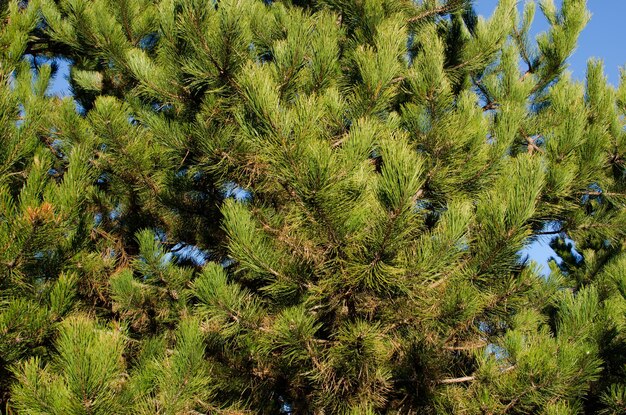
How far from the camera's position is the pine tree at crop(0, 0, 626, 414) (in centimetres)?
215

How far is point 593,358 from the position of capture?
2664 mm

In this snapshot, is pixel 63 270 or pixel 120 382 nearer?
pixel 120 382

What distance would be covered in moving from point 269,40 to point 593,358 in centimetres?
248

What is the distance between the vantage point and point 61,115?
370cm

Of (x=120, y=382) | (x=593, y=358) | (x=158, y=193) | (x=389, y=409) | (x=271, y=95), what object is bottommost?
(x=389, y=409)

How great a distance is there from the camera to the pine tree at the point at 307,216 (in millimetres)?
2148

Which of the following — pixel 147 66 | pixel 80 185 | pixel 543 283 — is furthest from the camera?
pixel 543 283

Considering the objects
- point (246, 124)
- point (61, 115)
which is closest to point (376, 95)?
point (246, 124)

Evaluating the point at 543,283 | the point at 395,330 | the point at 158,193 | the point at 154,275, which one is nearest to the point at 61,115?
the point at 158,193

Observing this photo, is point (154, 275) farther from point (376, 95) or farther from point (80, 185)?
point (376, 95)

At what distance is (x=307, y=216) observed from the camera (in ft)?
7.02

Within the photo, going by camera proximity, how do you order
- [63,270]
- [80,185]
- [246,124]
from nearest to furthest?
[246,124], [80,185], [63,270]

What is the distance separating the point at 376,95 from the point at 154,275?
1.71 m

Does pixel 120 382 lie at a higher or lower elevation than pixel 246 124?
lower
